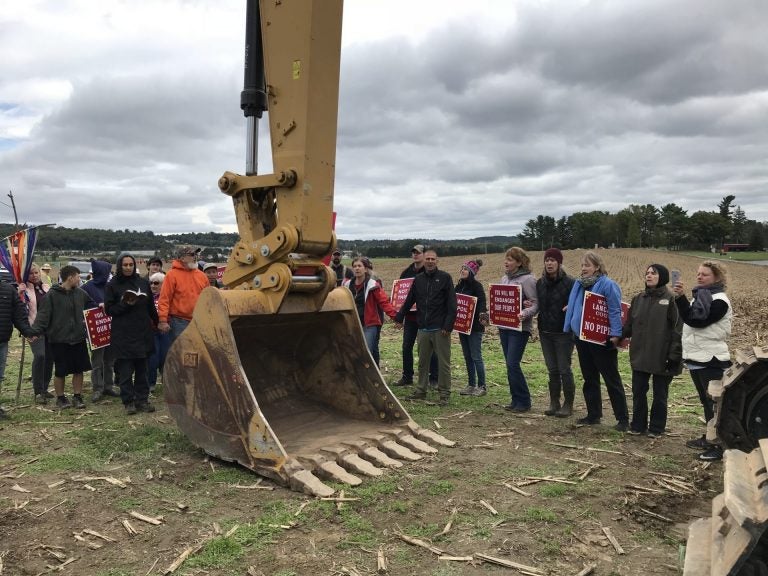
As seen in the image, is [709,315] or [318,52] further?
[709,315]

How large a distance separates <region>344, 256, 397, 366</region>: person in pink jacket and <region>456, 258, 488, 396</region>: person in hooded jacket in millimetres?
1147

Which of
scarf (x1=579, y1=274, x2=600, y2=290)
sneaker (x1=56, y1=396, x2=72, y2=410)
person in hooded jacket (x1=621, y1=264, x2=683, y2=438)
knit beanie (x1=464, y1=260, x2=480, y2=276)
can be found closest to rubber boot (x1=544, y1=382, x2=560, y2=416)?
person in hooded jacket (x1=621, y1=264, x2=683, y2=438)

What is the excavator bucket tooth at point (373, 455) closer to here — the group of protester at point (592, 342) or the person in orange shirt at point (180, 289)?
the group of protester at point (592, 342)

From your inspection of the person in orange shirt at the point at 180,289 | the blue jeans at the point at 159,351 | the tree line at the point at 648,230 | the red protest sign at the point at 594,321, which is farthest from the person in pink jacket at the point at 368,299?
the tree line at the point at 648,230

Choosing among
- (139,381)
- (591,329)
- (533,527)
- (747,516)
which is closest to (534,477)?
(533,527)

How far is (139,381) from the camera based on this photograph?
7297 mm

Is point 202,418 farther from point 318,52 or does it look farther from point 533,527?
point 318,52

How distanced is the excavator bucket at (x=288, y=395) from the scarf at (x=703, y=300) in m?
2.70

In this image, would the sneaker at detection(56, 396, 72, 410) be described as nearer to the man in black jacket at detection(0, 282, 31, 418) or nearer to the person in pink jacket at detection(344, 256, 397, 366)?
the man in black jacket at detection(0, 282, 31, 418)

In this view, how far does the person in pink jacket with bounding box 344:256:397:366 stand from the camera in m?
8.83

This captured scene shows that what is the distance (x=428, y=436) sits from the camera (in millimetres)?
5836

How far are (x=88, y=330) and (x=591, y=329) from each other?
6439 millimetres

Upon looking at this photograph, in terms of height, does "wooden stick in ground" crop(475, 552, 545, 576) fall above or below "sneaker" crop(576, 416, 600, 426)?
below

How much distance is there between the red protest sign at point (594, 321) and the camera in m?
6.34
